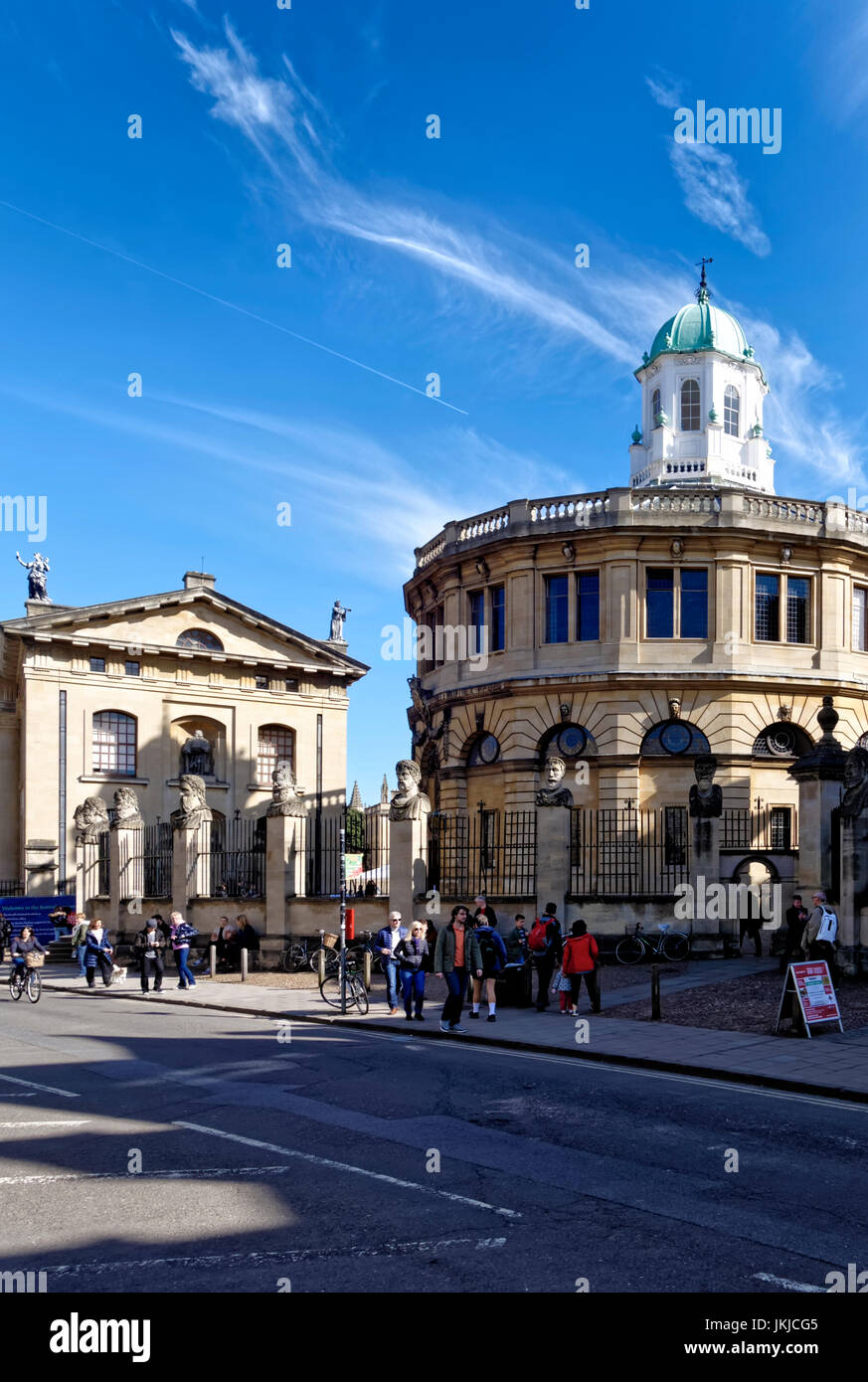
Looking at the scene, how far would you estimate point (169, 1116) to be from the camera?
1048 cm

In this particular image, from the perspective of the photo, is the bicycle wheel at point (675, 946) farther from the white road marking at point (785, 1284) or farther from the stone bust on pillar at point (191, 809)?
the white road marking at point (785, 1284)

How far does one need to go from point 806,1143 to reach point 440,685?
94.4 feet

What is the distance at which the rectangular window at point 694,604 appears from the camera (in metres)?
33.7

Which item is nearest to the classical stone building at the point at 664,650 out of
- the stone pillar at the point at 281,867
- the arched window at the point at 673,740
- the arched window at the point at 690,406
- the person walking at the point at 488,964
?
the arched window at the point at 673,740

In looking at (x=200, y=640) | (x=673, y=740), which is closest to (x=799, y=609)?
(x=673, y=740)

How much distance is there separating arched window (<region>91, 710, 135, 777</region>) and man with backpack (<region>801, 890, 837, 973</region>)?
31.8 meters

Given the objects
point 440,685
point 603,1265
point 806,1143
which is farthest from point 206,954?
point 603,1265

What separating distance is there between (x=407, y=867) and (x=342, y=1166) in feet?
51.9

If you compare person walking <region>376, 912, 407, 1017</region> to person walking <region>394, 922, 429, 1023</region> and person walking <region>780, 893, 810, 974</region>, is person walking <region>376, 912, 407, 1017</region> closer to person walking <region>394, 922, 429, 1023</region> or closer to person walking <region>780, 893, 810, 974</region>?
person walking <region>394, 922, 429, 1023</region>

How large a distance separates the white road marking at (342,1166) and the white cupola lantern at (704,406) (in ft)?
137

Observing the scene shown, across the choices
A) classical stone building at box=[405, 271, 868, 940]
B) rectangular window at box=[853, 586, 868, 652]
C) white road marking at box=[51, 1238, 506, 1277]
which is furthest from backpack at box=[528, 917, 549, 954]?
rectangular window at box=[853, 586, 868, 652]

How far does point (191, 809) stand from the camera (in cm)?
3091

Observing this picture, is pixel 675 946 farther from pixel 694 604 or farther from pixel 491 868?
pixel 694 604
